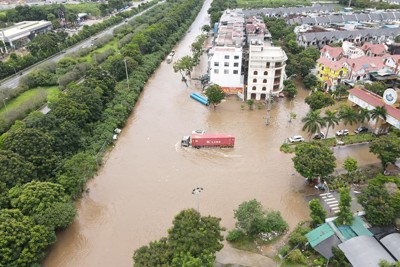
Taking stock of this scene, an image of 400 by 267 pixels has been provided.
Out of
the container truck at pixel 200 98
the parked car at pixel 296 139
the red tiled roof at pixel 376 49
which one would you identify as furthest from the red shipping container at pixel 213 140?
the red tiled roof at pixel 376 49

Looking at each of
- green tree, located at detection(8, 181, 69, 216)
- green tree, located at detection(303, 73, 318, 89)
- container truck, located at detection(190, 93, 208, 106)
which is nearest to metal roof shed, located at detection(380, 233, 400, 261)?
green tree, located at detection(8, 181, 69, 216)

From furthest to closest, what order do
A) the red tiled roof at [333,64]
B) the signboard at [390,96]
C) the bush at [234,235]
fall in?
the red tiled roof at [333,64], the signboard at [390,96], the bush at [234,235]

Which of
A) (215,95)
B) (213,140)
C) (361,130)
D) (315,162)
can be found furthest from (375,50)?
(315,162)

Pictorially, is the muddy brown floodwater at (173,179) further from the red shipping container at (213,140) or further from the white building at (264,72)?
the white building at (264,72)

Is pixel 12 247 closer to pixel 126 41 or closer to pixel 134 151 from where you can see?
pixel 134 151

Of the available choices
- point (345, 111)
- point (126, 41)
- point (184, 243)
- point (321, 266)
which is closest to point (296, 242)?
point (321, 266)
